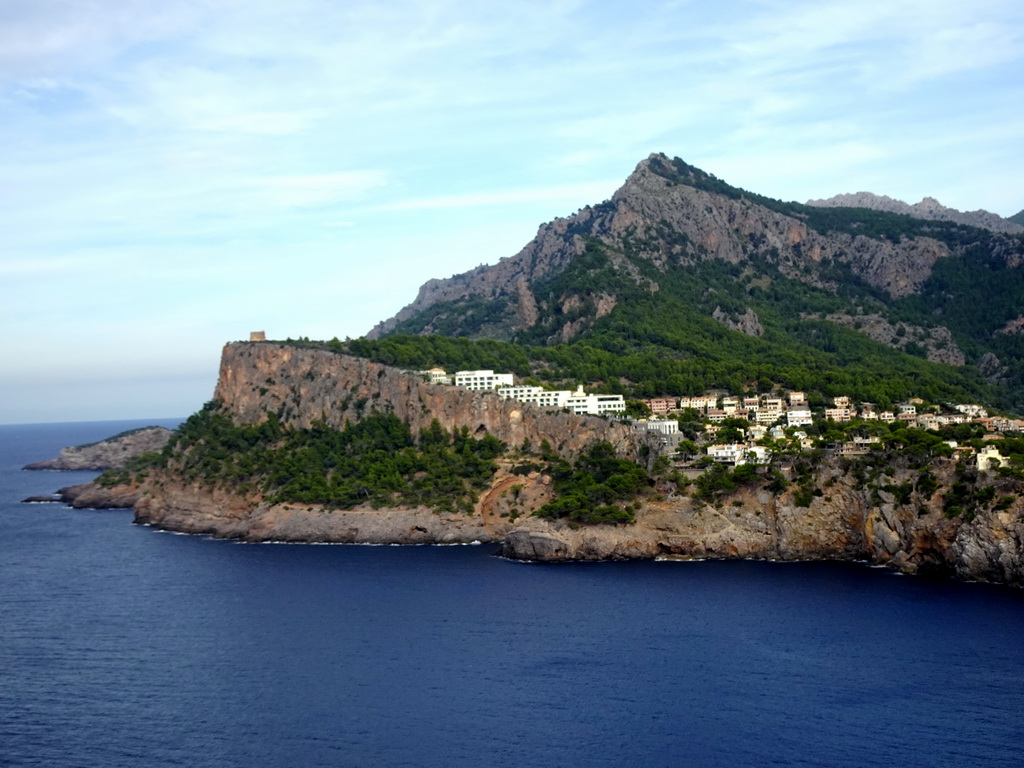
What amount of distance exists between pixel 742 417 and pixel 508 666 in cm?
6112

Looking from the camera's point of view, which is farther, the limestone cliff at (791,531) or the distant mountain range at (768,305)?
the distant mountain range at (768,305)

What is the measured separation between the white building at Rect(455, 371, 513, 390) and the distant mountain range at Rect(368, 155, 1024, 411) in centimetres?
1442

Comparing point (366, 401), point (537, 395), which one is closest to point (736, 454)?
point (537, 395)

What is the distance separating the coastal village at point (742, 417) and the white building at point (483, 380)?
113 millimetres

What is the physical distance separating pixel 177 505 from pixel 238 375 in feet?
68.2

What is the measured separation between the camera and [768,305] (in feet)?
593

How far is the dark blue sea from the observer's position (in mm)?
49438

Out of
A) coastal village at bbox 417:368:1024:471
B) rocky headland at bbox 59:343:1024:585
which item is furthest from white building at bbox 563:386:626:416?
rocky headland at bbox 59:343:1024:585

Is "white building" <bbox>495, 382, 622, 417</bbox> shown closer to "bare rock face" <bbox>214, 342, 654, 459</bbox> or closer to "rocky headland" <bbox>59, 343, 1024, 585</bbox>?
"bare rock face" <bbox>214, 342, 654, 459</bbox>

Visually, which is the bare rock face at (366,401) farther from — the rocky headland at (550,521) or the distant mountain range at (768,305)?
the distant mountain range at (768,305)

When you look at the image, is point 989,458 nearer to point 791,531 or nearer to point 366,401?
point 791,531

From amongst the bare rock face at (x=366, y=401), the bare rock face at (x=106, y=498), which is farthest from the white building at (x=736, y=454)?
the bare rock face at (x=106, y=498)

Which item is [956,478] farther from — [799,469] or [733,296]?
[733,296]

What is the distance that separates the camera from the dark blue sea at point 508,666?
1946 inches
